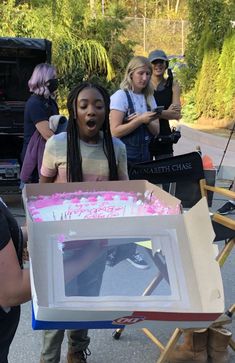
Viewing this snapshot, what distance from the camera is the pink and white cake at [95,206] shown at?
1601 mm

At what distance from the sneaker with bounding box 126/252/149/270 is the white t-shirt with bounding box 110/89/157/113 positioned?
7.64 feet

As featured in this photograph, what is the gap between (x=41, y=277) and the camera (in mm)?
1283

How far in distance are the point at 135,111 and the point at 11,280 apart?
8.40 ft

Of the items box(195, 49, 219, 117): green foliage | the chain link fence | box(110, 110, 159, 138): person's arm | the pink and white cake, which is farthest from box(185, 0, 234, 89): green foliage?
the pink and white cake

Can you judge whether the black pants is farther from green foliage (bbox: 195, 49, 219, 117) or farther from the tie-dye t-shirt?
green foliage (bbox: 195, 49, 219, 117)

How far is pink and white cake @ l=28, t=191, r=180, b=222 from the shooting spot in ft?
5.25

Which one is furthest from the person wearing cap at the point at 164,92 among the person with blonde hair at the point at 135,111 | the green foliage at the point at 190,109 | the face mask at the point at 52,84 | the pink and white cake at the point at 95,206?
the green foliage at the point at 190,109

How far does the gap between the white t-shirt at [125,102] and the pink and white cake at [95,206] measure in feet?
6.28

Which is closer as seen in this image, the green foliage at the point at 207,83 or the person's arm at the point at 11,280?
the person's arm at the point at 11,280

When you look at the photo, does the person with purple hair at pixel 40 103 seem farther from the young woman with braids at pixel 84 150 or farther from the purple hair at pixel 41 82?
the young woman with braids at pixel 84 150

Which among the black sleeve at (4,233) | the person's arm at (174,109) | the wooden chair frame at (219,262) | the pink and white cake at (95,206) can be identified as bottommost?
the wooden chair frame at (219,262)

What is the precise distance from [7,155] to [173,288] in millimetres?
5668

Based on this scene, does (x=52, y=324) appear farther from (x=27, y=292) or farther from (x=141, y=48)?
(x=141, y=48)

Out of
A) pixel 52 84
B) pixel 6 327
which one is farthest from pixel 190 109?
pixel 6 327
